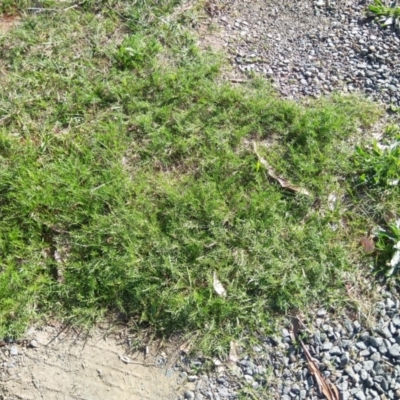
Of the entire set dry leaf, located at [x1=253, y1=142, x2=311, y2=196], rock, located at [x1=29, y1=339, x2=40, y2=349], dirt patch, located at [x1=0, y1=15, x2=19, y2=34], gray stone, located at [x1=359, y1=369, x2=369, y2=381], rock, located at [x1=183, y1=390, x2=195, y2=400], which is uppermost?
dirt patch, located at [x1=0, y1=15, x2=19, y2=34]

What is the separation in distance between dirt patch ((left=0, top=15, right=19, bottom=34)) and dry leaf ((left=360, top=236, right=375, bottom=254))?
3.70 m

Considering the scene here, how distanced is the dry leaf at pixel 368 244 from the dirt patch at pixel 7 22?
3.70m

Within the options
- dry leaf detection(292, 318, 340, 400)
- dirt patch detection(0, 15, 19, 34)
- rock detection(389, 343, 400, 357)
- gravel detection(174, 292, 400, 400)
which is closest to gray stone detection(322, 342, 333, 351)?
gravel detection(174, 292, 400, 400)

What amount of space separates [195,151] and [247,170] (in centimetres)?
45

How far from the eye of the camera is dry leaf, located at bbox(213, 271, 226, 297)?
3.45 meters

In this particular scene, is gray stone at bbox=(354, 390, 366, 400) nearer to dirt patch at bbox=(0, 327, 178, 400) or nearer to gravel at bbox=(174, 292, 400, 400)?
gravel at bbox=(174, 292, 400, 400)

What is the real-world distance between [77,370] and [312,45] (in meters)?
3.36

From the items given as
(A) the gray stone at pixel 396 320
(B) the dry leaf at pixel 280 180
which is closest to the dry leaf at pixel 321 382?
(A) the gray stone at pixel 396 320

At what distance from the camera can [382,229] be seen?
3.63 metres

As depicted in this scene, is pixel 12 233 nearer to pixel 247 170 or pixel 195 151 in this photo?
pixel 195 151

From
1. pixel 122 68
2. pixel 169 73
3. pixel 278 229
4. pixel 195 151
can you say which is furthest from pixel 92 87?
pixel 278 229

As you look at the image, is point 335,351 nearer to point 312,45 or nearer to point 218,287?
point 218,287

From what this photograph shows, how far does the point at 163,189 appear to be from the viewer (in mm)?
3807

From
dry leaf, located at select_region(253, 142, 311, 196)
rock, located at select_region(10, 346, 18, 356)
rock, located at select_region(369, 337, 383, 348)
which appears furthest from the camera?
dry leaf, located at select_region(253, 142, 311, 196)
